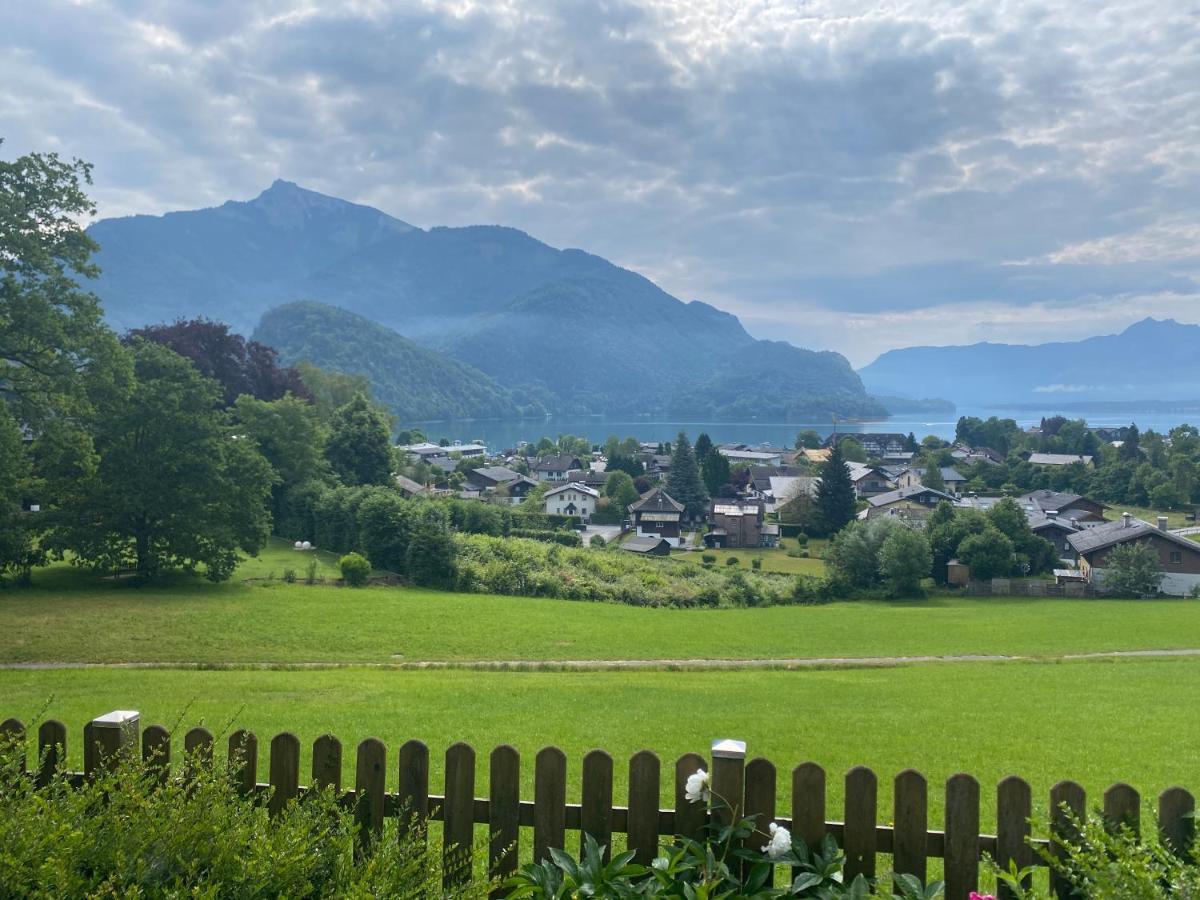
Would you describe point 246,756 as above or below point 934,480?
above

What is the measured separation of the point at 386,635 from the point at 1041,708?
17.5 metres

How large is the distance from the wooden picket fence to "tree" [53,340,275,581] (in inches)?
1128

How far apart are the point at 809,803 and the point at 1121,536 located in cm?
5485

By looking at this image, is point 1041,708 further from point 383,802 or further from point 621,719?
point 383,802

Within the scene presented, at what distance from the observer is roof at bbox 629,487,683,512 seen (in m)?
74.1

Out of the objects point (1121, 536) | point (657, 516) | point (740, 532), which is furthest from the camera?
point (657, 516)

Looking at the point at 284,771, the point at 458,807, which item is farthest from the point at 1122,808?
the point at 284,771

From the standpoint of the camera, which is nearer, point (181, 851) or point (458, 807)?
point (181, 851)

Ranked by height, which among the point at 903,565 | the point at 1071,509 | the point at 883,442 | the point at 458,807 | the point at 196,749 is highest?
the point at 883,442

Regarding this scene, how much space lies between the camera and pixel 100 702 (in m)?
12.9

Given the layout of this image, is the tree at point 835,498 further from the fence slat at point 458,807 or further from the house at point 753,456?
the fence slat at point 458,807

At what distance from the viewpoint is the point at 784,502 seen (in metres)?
79.2

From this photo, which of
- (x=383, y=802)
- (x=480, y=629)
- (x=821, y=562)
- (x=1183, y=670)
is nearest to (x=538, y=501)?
(x=821, y=562)

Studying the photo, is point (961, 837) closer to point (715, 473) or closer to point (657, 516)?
point (657, 516)
